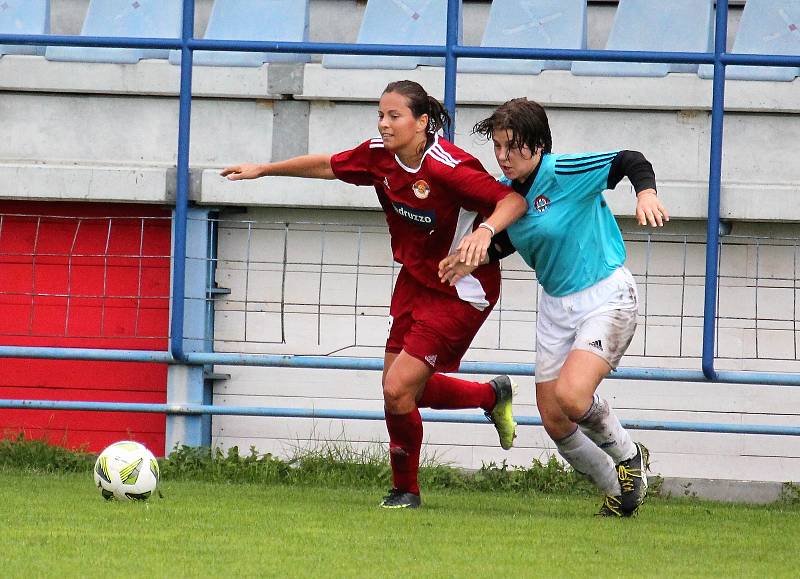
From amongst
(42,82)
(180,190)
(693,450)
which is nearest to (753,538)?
(693,450)

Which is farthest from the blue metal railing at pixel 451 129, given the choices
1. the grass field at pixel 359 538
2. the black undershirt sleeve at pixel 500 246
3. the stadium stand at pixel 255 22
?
the stadium stand at pixel 255 22

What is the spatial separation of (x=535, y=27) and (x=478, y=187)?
3554 mm

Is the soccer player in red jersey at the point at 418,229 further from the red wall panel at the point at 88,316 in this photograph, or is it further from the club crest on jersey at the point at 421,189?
the red wall panel at the point at 88,316

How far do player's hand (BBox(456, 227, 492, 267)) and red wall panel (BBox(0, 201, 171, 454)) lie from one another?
376 centimetres

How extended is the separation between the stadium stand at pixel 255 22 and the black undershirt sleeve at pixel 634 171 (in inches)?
149

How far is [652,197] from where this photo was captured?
4641mm

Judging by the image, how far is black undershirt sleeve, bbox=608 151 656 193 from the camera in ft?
15.7

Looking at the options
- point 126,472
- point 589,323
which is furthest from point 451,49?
point 126,472

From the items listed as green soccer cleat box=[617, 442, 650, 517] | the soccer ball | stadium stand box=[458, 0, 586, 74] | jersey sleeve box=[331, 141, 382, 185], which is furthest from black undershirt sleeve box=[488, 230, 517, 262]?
stadium stand box=[458, 0, 586, 74]

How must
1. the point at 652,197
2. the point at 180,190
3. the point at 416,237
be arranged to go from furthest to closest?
the point at 180,190 → the point at 416,237 → the point at 652,197

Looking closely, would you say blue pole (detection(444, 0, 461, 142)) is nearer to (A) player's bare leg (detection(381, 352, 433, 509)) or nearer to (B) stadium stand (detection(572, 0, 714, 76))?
(A) player's bare leg (detection(381, 352, 433, 509))

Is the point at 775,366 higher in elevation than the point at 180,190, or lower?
lower

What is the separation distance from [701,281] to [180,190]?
3.13 m

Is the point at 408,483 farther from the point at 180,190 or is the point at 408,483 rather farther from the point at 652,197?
the point at 180,190
